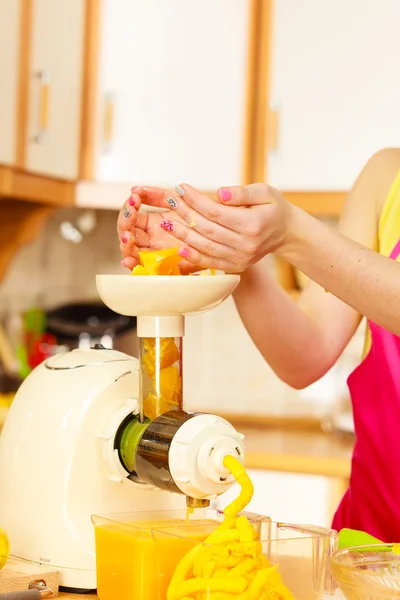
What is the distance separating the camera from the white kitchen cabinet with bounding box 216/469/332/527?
7.97 feet

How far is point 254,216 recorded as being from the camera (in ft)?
2.97

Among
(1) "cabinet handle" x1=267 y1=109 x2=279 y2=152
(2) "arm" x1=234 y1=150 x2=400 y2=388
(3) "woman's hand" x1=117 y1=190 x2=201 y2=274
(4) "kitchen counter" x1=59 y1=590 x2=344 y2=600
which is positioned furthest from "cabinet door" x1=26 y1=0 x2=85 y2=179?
(4) "kitchen counter" x1=59 y1=590 x2=344 y2=600

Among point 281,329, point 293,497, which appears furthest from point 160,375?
point 293,497

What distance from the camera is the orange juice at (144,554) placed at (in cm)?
78

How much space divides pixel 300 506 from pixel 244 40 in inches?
51.1

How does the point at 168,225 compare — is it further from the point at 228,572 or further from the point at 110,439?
the point at 228,572

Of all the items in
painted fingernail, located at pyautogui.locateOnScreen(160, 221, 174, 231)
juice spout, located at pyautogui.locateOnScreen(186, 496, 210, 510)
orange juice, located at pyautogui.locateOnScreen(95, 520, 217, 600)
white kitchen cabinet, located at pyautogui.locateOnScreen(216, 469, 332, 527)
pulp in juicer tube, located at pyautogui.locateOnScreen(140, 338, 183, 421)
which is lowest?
white kitchen cabinet, located at pyautogui.locateOnScreen(216, 469, 332, 527)

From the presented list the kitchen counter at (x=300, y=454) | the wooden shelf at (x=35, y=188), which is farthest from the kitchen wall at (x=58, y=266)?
the kitchen counter at (x=300, y=454)

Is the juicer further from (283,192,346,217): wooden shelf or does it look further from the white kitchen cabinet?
(283,192,346,217): wooden shelf

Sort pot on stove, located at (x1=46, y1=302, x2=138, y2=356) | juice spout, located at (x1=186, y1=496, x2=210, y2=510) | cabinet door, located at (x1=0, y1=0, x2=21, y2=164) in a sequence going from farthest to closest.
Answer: pot on stove, located at (x1=46, y1=302, x2=138, y2=356)
cabinet door, located at (x1=0, y1=0, x2=21, y2=164)
juice spout, located at (x1=186, y1=496, x2=210, y2=510)

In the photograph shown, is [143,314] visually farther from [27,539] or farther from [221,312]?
[221,312]

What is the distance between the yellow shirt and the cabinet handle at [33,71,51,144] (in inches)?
54.1

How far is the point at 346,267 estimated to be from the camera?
98 centimetres

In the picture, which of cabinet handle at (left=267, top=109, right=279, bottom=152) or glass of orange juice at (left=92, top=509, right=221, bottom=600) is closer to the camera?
glass of orange juice at (left=92, top=509, right=221, bottom=600)
